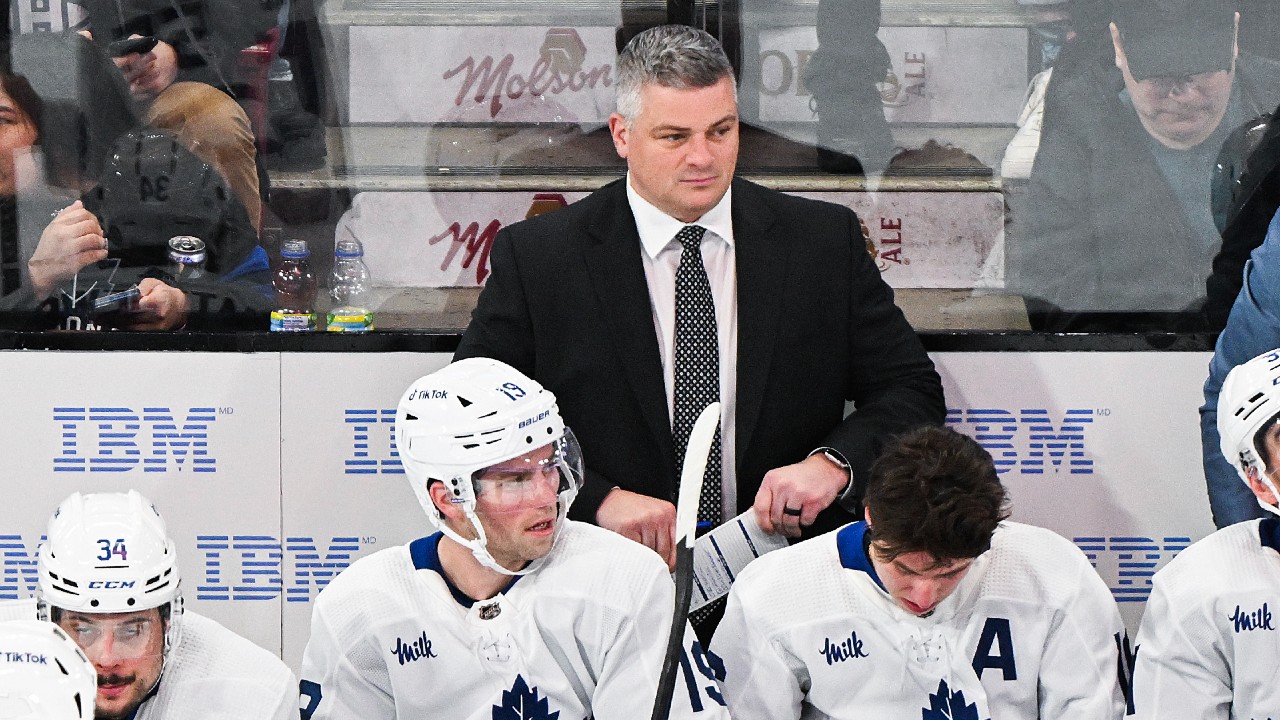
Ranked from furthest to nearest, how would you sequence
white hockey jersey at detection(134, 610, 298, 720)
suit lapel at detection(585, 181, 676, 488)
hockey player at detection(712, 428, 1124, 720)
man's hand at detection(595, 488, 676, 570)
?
1. suit lapel at detection(585, 181, 676, 488)
2. man's hand at detection(595, 488, 676, 570)
3. hockey player at detection(712, 428, 1124, 720)
4. white hockey jersey at detection(134, 610, 298, 720)

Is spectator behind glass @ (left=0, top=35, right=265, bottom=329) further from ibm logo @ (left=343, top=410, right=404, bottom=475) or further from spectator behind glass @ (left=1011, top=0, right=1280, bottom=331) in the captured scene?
spectator behind glass @ (left=1011, top=0, right=1280, bottom=331)

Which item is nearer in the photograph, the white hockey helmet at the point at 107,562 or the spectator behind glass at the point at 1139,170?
the white hockey helmet at the point at 107,562

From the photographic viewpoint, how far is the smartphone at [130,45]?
4.26 m

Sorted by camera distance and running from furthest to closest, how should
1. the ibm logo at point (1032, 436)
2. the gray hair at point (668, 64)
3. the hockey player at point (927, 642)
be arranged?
the ibm logo at point (1032, 436), the gray hair at point (668, 64), the hockey player at point (927, 642)

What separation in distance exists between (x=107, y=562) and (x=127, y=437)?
1499 mm

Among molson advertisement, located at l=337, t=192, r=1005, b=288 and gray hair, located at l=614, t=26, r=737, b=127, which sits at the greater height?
gray hair, located at l=614, t=26, r=737, b=127

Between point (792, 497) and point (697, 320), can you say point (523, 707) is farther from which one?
point (697, 320)

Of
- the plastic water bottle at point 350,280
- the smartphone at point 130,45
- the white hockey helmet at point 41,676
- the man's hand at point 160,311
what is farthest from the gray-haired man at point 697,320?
the white hockey helmet at point 41,676

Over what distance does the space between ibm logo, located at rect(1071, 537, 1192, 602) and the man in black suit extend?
725 millimetres

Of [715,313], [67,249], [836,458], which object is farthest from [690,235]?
[67,249]

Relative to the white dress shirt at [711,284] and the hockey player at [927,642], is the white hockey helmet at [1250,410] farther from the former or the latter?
the white dress shirt at [711,284]

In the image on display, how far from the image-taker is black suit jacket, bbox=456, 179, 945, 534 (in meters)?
3.58

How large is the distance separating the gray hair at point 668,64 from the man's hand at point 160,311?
1249 mm

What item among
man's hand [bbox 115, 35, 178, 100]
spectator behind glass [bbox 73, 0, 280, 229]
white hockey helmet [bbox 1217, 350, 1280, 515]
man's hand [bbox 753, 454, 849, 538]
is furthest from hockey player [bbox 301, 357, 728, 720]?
man's hand [bbox 115, 35, 178, 100]
